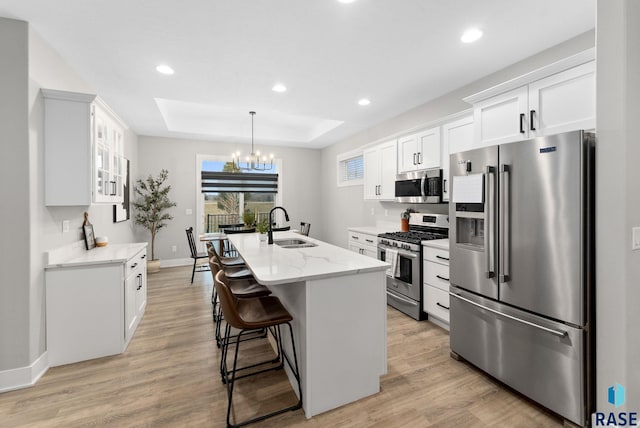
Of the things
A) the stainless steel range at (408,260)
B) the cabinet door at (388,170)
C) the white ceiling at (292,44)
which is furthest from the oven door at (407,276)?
the white ceiling at (292,44)

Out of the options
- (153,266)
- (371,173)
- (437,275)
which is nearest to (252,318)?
(437,275)

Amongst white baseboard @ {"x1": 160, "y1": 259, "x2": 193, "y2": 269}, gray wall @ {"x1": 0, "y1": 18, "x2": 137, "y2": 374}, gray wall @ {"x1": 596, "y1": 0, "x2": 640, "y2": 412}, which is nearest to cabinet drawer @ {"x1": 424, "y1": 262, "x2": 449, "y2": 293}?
gray wall @ {"x1": 596, "y1": 0, "x2": 640, "y2": 412}

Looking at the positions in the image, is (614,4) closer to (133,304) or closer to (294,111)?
(294,111)

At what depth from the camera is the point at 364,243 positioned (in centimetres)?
447

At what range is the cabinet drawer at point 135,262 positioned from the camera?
2851 millimetres

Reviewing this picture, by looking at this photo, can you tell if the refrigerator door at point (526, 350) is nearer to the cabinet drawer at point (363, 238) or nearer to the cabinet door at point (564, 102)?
the cabinet door at point (564, 102)

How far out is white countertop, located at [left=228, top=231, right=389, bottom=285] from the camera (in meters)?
1.78

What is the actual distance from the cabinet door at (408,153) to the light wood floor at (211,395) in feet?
7.38

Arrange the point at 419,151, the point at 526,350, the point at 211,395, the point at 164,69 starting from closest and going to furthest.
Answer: the point at 526,350 < the point at 211,395 < the point at 164,69 < the point at 419,151

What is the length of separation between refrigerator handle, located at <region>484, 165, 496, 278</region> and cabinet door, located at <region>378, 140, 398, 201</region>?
7.22 feet

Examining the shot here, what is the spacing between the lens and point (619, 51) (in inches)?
60.3

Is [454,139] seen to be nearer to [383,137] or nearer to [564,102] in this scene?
[564,102]

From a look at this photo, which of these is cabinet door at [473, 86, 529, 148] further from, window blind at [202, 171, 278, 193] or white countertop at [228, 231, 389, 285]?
window blind at [202, 171, 278, 193]

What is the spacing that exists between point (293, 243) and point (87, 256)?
1.99 meters
